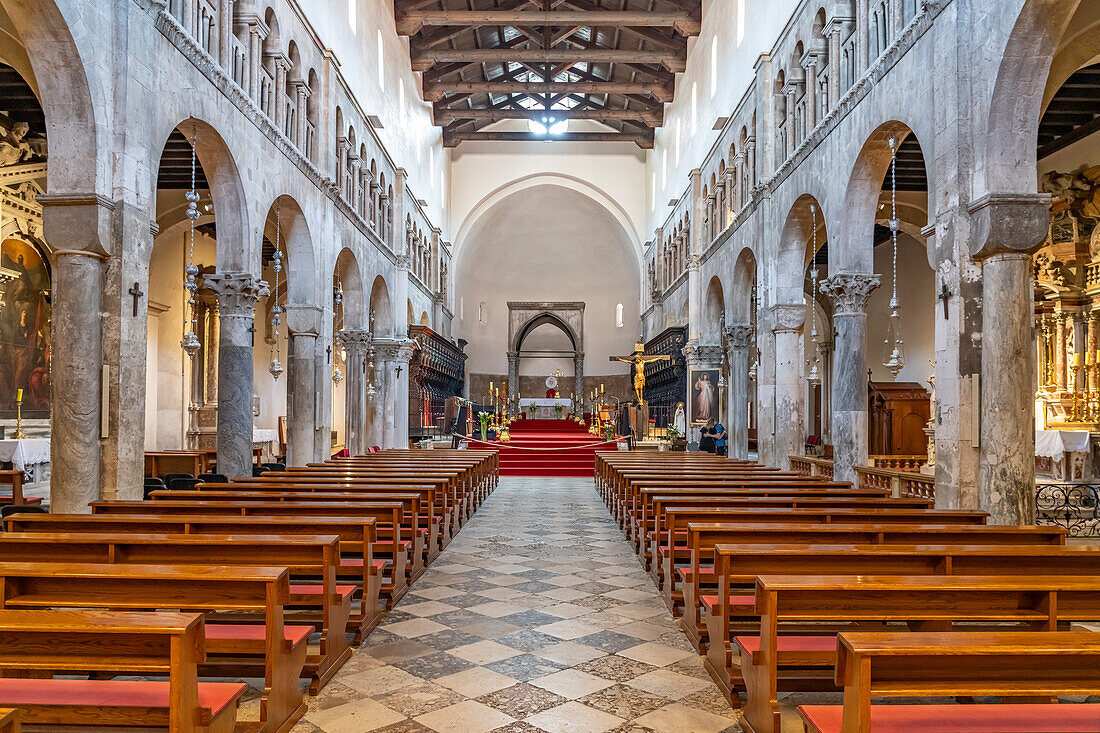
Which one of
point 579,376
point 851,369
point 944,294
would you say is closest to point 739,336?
point 851,369

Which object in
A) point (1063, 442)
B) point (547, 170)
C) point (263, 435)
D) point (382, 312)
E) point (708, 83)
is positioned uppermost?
point (547, 170)

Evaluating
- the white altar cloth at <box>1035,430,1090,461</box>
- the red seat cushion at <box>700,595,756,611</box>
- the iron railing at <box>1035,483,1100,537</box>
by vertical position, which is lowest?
the iron railing at <box>1035,483,1100,537</box>

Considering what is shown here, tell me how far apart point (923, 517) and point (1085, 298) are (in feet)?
32.3

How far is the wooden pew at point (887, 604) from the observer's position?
136 inches

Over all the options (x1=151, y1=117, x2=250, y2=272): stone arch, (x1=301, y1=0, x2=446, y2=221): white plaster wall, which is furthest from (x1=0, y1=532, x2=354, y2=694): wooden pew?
(x1=301, y1=0, x2=446, y2=221): white plaster wall

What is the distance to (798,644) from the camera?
4133mm

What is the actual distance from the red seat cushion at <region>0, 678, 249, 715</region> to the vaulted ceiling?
23193mm

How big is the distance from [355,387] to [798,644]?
1724 centimetres

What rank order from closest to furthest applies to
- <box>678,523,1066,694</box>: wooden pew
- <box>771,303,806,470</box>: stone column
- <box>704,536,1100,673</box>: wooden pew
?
1. <box>704,536,1100,673</box>: wooden pew
2. <box>678,523,1066,694</box>: wooden pew
3. <box>771,303,806,470</box>: stone column

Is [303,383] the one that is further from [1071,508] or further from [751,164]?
[1071,508]

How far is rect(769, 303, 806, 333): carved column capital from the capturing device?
15.1m

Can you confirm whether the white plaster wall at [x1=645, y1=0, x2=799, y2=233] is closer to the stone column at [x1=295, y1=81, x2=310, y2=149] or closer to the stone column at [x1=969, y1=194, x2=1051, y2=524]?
the stone column at [x1=969, y1=194, x2=1051, y2=524]

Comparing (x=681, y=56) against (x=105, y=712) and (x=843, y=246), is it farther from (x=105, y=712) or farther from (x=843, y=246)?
(x=105, y=712)

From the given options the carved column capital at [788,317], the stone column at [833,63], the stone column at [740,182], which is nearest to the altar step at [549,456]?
the stone column at [740,182]
